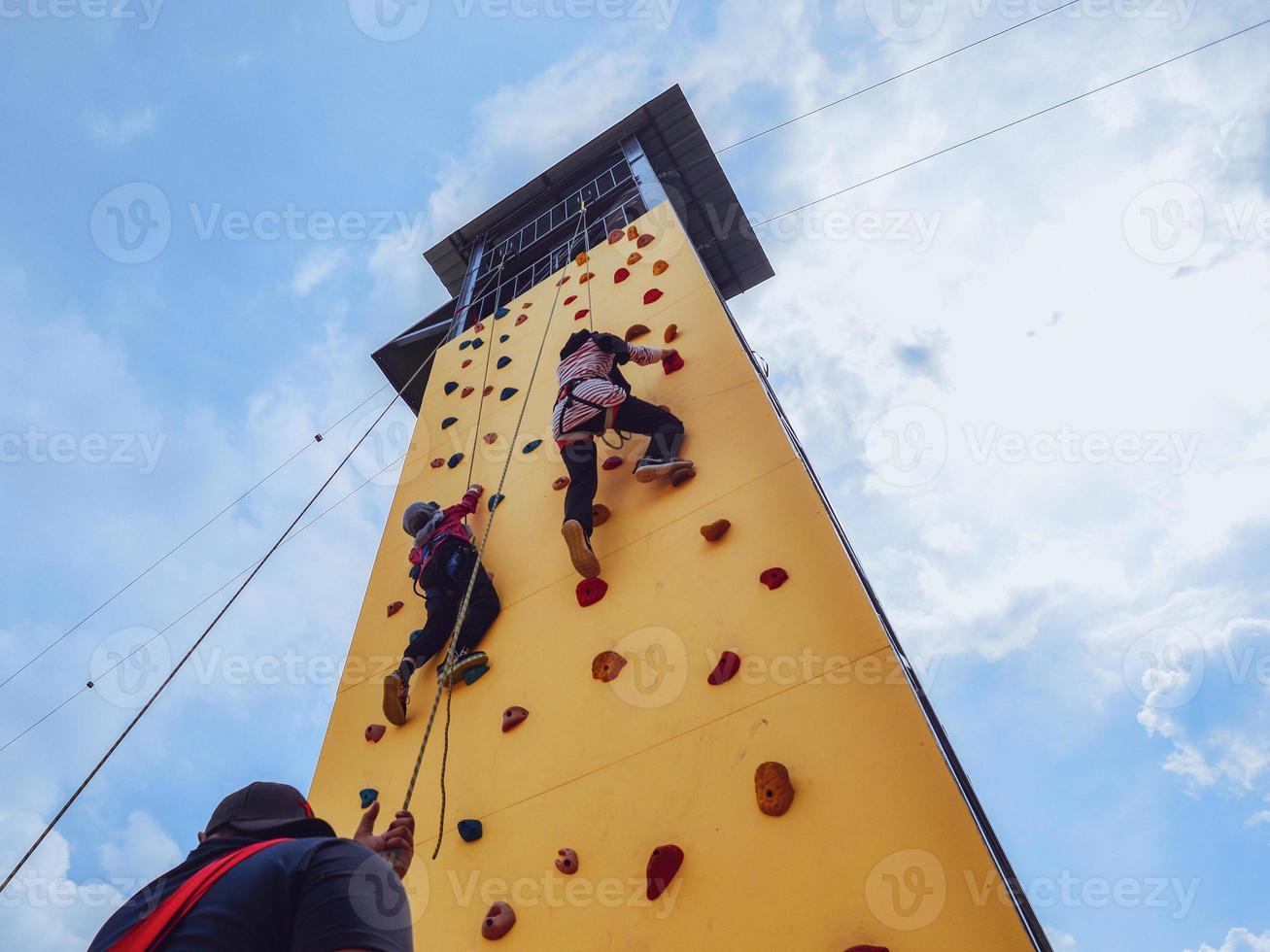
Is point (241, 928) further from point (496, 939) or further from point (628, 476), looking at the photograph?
point (628, 476)

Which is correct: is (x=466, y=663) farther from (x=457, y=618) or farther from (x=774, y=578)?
(x=774, y=578)

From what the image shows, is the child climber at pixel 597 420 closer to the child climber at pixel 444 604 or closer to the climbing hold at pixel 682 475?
the climbing hold at pixel 682 475

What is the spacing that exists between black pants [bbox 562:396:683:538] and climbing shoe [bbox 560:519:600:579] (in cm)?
18

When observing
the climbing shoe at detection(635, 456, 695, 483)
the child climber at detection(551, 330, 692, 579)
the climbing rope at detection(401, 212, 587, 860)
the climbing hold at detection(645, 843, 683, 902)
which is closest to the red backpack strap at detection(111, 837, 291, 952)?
the climbing rope at detection(401, 212, 587, 860)

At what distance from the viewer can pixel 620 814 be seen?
6.32 feet

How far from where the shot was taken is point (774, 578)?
222cm

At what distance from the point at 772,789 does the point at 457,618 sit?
1.54m

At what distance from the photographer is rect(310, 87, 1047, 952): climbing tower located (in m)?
1.54

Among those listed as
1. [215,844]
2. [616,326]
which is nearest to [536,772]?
[215,844]

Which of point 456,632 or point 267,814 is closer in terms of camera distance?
point 267,814

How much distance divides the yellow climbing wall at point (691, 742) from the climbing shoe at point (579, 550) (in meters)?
0.09

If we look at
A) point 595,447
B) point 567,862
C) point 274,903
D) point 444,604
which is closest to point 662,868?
point 567,862

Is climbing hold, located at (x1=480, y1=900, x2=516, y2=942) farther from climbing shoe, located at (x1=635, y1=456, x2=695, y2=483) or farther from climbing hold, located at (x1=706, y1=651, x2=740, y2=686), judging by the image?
climbing shoe, located at (x1=635, y1=456, x2=695, y2=483)

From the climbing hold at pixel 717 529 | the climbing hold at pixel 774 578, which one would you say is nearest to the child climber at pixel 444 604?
the climbing hold at pixel 717 529
